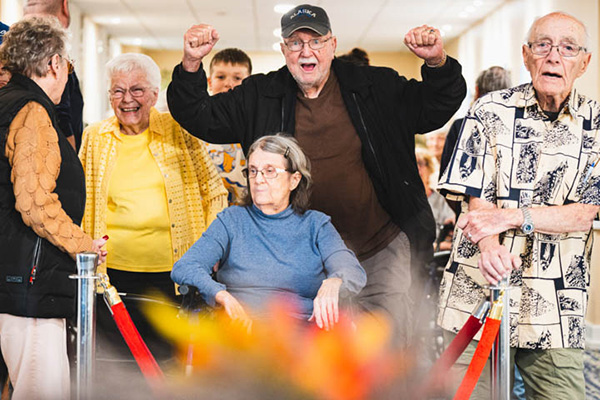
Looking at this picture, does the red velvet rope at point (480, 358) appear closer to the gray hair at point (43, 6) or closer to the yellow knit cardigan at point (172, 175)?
the yellow knit cardigan at point (172, 175)

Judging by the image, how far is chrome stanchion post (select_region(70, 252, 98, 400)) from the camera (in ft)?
6.39

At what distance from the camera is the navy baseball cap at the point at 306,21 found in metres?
2.47

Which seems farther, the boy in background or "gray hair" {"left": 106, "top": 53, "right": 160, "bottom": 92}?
the boy in background

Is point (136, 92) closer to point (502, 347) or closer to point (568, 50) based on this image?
point (568, 50)

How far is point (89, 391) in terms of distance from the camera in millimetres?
1979

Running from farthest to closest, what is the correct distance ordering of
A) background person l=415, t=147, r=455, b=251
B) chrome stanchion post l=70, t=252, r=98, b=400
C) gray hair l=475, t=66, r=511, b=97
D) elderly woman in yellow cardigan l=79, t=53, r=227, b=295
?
background person l=415, t=147, r=455, b=251, gray hair l=475, t=66, r=511, b=97, elderly woman in yellow cardigan l=79, t=53, r=227, b=295, chrome stanchion post l=70, t=252, r=98, b=400

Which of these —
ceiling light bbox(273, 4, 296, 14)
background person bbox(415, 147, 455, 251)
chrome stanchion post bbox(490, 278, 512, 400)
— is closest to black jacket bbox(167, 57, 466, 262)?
chrome stanchion post bbox(490, 278, 512, 400)

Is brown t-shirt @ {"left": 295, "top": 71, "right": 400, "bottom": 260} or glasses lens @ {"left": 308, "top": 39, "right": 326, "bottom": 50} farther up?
glasses lens @ {"left": 308, "top": 39, "right": 326, "bottom": 50}

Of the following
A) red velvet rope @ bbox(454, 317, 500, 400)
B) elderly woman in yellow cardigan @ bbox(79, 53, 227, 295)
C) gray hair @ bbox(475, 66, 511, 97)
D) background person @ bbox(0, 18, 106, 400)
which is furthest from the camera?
gray hair @ bbox(475, 66, 511, 97)

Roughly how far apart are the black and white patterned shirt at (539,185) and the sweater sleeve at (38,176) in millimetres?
1195

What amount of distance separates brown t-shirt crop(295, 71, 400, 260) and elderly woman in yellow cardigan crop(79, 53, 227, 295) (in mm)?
646

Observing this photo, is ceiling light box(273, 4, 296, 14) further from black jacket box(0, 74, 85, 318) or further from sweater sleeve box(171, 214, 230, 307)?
black jacket box(0, 74, 85, 318)

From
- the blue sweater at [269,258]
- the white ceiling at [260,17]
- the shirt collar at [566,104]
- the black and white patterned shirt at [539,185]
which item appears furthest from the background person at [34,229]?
the white ceiling at [260,17]

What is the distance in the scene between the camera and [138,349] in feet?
6.51
